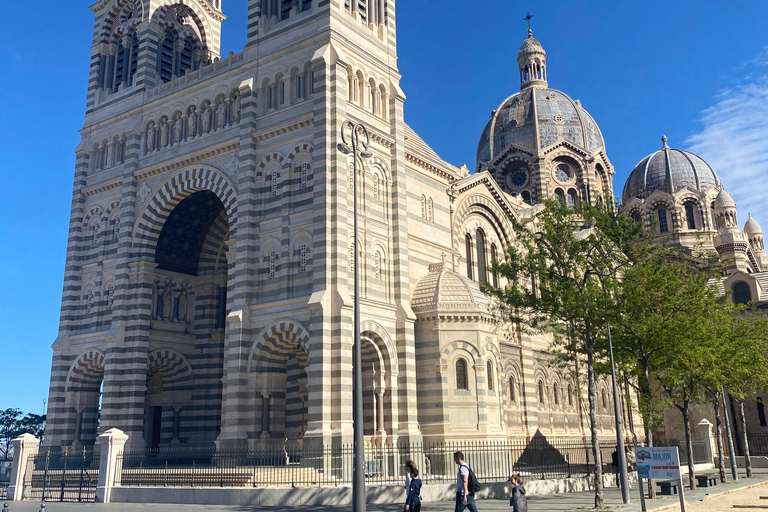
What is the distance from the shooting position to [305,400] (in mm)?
31531

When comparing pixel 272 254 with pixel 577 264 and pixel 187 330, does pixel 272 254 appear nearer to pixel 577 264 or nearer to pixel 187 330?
pixel 187 330

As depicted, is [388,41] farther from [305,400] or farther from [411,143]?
[305,400]

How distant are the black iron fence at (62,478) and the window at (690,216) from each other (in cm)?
5424

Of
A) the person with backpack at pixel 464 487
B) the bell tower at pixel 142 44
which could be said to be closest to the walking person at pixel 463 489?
the person with backpack at pixel 464 487

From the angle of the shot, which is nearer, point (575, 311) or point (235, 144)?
point (575, 311)

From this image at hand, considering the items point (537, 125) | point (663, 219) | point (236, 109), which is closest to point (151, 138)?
point (236, 109)

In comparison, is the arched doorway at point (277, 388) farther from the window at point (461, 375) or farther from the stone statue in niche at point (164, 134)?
the stone statue in niche at point (164, 134)

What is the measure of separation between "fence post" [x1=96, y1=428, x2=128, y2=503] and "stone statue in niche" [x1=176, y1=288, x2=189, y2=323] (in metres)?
Answer: 12.2

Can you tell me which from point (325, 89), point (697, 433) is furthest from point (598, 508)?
point (697, 433)

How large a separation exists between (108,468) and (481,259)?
24.1 meters

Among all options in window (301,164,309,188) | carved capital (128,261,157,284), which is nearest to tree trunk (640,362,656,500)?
window (301,164,309,188)

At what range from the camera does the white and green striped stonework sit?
29.0 m

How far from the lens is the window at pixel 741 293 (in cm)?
5609

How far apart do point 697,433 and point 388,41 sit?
33104 millimetres
